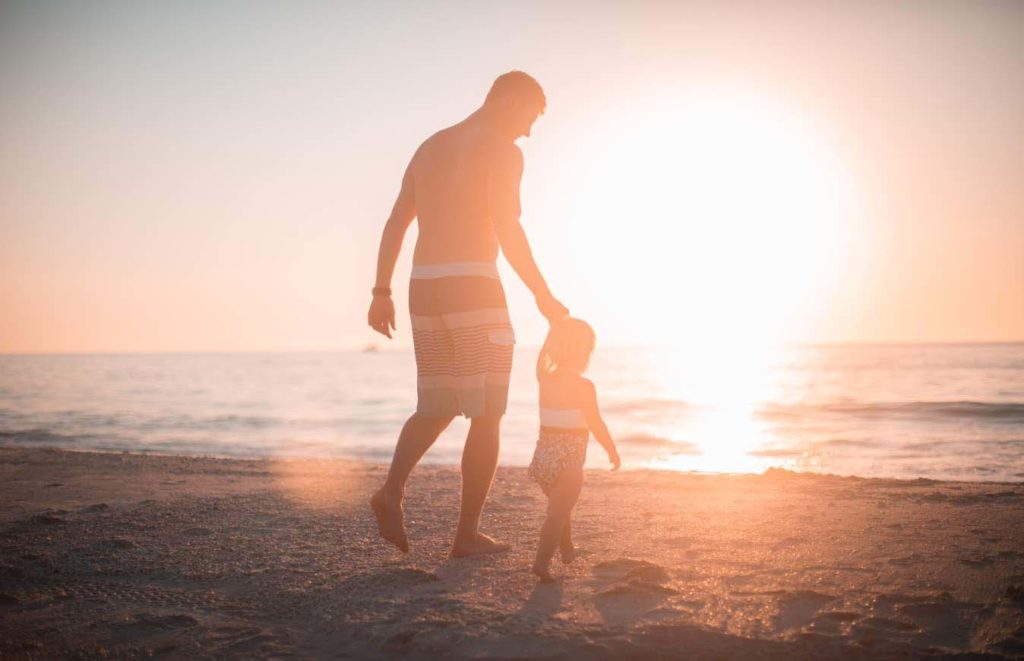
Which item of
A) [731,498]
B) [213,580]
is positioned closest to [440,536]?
[213,580]

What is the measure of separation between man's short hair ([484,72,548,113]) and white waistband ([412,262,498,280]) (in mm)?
822

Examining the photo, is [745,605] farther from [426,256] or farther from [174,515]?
[174,515]

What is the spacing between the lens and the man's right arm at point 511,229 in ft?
11.1

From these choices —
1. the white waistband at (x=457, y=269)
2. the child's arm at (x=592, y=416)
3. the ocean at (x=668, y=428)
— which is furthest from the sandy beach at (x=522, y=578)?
the ocean at (x=668, y=428)

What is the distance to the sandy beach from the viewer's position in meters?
2.39

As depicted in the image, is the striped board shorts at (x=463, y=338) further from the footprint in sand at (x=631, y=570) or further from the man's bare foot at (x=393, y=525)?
the footprint in sand at (x=631, y=570)

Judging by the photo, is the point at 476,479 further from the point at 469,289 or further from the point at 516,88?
the point at 516,88

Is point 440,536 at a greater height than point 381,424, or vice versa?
point 440,536

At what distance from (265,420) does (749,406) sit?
1403 cm

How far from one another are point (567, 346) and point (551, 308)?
0.61ft

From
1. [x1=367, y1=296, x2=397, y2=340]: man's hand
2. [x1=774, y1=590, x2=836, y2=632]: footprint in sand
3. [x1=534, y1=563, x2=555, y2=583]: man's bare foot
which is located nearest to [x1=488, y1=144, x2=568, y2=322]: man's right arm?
[x1=367, y1=296, x2=397, y2=340]: man's hand

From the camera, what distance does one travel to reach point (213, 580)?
3.19 m

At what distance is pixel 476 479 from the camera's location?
11.5ft

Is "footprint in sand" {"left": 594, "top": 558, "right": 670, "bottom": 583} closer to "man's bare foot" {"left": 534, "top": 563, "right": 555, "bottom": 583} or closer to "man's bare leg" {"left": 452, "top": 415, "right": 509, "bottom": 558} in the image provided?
"man's bare foot" {"left": 534, "top": 563, "right": 555, "bottom": 583}
